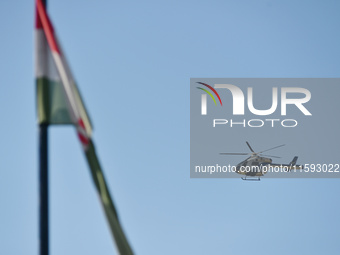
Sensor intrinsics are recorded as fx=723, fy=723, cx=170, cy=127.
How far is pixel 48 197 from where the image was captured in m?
8.41

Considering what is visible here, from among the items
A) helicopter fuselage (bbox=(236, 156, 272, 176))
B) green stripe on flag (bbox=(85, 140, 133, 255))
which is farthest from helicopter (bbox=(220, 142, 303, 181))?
green stripe on flag (bbox=(85, 140, 133, 255))

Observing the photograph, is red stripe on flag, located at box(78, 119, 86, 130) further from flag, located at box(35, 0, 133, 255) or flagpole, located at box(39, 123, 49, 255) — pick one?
flagpole, located at box(39, 123, 49, 255)

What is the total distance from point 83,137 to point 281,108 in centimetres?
3977

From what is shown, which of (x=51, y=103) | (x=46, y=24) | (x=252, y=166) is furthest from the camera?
(x=252, y=166)

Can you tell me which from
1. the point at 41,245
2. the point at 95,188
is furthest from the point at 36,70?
the point at 41,245

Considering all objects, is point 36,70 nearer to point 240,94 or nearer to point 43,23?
point 43,23

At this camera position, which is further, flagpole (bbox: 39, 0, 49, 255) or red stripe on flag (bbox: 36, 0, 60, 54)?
red stripe on flag (bbox: 36, 0, 60, 54)

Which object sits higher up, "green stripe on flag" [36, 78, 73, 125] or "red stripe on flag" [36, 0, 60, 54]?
"red stripe on flag" [36, 0, 60, 54]

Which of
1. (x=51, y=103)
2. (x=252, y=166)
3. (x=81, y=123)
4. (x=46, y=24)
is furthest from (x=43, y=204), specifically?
(x=252, y=166)

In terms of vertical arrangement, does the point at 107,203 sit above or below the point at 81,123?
below

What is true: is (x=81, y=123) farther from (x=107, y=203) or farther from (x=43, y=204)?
(x=43, y=204)

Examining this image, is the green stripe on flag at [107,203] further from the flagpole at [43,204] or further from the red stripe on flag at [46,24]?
the red stripe on flag at [46,24]

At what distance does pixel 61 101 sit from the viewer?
29.6 ft

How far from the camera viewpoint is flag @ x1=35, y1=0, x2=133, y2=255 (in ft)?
29.1
